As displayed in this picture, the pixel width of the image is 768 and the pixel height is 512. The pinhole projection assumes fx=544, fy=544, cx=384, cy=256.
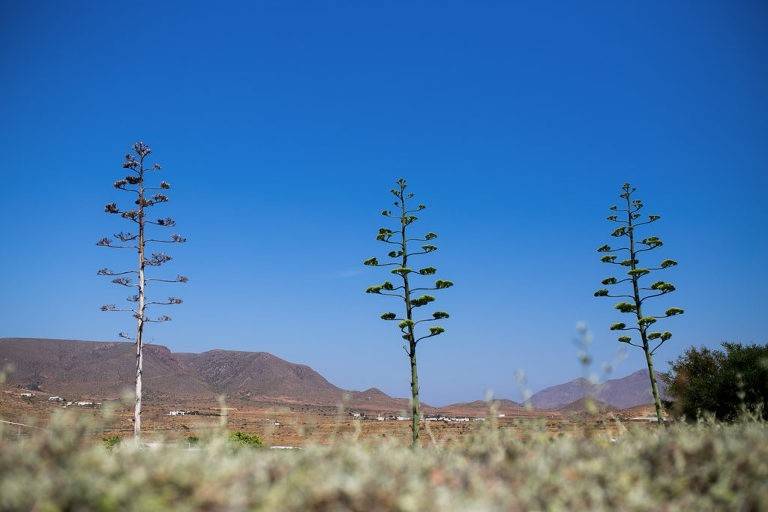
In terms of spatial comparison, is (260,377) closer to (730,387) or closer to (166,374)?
(166,374)

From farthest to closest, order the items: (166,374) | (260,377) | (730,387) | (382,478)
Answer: (260,377)
(166,374)
(730,387)
(382,478)

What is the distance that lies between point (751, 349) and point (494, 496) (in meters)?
30.4

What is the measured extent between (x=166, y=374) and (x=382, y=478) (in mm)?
166286

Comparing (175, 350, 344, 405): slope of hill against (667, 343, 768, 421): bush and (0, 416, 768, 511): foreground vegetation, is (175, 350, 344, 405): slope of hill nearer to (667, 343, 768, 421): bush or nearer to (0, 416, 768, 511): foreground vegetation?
(667, 343, 768, 421): bush

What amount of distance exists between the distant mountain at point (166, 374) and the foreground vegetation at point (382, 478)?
423 ft

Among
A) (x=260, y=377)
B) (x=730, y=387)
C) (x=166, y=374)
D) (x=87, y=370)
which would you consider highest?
(x=87, y=370)

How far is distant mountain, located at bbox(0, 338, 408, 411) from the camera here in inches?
5276

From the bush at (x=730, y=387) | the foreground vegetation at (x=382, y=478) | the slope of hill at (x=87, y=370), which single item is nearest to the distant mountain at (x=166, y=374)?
the slope of hill at (x=87, y=370)

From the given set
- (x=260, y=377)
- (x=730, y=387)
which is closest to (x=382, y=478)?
(x=730, y=387)

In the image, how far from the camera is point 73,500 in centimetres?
235

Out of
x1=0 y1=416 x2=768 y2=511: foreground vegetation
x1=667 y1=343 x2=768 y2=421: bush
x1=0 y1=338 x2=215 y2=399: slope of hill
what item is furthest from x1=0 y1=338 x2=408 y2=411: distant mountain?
x1=0 y1=416 x2=768 y2=511: foreground vegetation

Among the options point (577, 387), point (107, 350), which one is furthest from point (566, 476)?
point (107, 350)

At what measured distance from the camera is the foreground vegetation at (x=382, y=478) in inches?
96.0

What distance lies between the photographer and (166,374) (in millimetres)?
153875
